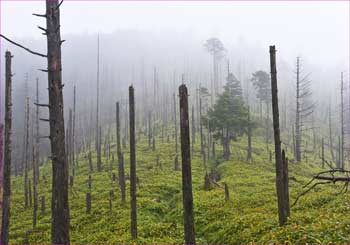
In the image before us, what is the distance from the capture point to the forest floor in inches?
559

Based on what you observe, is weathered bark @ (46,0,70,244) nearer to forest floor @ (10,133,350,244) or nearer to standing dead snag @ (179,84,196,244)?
standing dead snag @ (179,84,196,244)

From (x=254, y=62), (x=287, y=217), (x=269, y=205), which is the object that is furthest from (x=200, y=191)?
(x=254, y=62)

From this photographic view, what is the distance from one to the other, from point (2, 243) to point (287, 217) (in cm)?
1160

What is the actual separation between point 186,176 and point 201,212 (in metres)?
11.9

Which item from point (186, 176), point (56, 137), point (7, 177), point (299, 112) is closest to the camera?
point (56, 137)

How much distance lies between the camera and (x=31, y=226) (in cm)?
2289

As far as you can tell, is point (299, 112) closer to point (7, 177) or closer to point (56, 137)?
point (7, 177)

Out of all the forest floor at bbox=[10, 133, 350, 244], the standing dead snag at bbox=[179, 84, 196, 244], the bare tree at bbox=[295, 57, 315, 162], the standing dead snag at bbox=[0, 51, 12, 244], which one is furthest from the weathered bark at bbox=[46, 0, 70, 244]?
the bare tree at bbox=[295, 57, 315, 162]

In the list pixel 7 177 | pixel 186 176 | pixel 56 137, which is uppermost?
pixel 56 137

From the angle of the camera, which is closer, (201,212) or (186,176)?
(186,176)

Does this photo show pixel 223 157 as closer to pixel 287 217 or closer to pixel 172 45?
pixel 287 217

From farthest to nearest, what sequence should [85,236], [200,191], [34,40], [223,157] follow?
[34,40]
[223,157]
[200,191]
[85,236]

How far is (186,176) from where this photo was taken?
34.2 ft

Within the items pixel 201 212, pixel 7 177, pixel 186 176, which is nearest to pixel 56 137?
pixel 186 176
